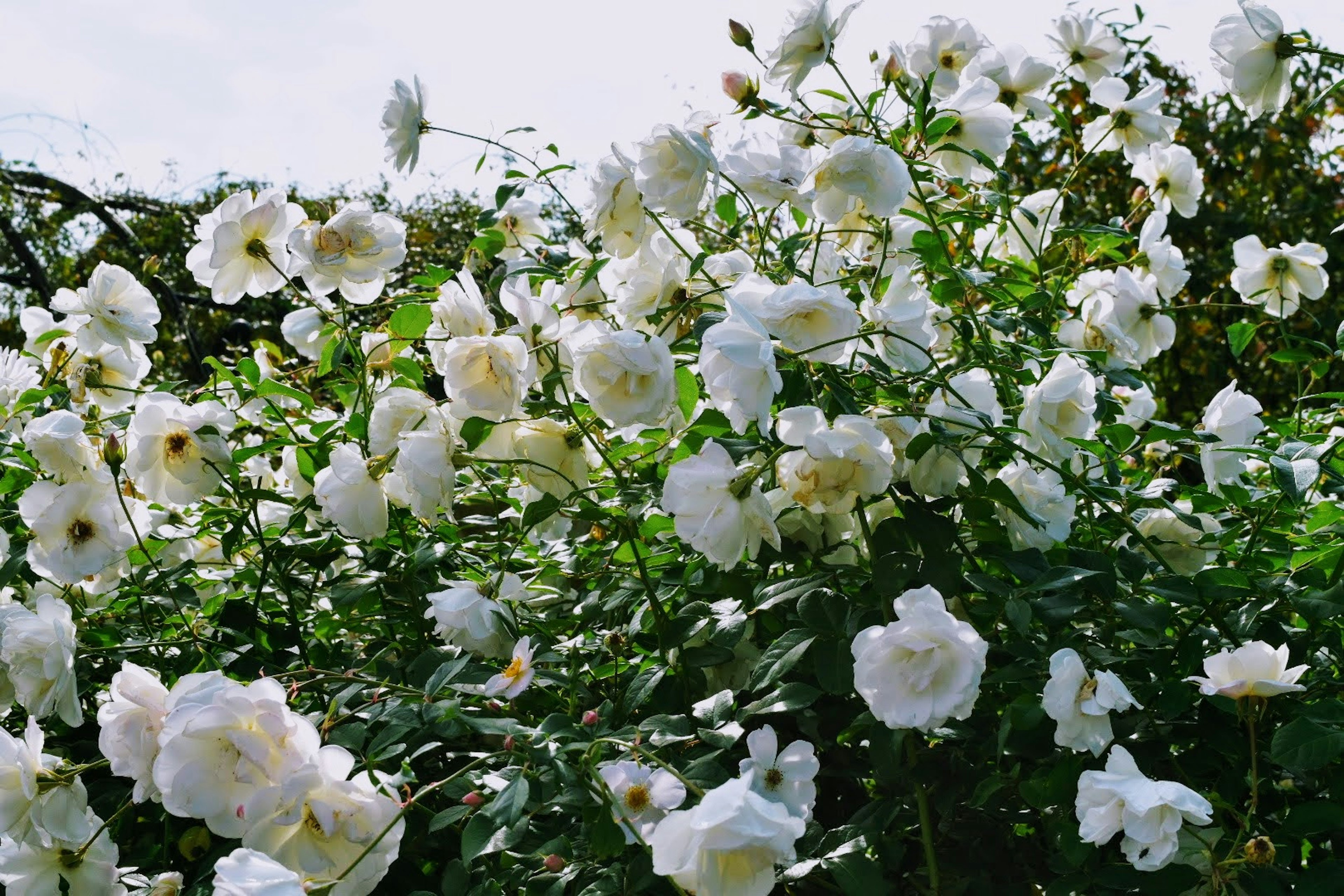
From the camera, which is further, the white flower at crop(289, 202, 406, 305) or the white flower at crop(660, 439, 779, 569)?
the white flower at crop(289, 202, 406, 305)

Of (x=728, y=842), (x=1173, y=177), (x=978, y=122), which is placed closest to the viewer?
(x=728, y=842)

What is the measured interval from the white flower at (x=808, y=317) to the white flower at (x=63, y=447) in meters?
0.76

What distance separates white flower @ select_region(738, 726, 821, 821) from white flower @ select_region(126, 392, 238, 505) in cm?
69

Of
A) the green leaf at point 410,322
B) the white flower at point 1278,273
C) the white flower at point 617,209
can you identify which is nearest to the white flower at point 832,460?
the white flower at point 617,209

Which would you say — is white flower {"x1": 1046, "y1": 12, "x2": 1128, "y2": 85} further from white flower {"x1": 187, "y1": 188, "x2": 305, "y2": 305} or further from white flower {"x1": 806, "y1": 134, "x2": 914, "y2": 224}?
white flower {"x1": 187, "y1": 188, "x2": 305, "y2": 305}

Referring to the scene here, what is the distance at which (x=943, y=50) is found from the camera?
1.52m

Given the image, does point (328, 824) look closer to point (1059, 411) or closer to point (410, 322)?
point (410, 322)

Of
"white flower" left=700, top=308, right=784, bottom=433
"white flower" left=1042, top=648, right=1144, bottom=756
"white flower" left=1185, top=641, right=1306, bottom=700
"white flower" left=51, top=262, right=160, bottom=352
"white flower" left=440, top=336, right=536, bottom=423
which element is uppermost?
"white flower" left=51, top=262, right=160, bottom=352

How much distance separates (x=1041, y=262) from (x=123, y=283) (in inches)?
48.7

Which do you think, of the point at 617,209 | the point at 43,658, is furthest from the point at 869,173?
the point at 43,658

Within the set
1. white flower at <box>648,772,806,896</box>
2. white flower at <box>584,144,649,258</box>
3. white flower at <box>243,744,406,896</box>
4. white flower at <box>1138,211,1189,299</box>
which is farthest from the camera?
white flower at <box>1138,211,1189,299</box>

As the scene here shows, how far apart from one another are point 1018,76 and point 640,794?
1103 millimetres

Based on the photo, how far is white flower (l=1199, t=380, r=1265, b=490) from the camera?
1.35 m

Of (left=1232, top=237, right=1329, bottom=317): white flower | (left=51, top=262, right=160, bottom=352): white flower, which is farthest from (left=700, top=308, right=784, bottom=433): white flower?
(left=1232, top=237, right=1329, bottom=317): white flower
